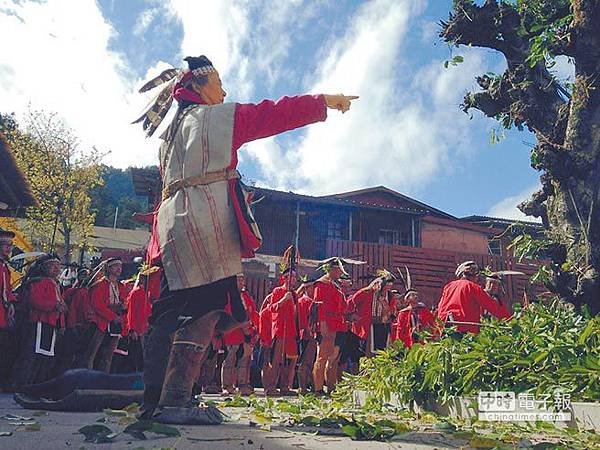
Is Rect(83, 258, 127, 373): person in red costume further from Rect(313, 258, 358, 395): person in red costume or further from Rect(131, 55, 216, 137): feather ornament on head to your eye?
Rect(131, 55, 216, 137): feather ornament on head

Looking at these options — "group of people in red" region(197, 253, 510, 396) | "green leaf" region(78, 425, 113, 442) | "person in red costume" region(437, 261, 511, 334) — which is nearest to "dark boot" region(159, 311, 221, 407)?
"green leaf" region(78, 425, 113, 442)

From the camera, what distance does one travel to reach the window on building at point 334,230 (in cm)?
2241

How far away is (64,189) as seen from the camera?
28594 millimetres

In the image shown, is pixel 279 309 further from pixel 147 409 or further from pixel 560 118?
pixel 147 409

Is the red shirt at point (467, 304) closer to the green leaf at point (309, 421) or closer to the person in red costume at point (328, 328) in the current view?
the person in red costume at point (328, 328)

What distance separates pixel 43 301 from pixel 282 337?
11.9ft

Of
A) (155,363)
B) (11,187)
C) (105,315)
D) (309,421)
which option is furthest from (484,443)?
(11,187)

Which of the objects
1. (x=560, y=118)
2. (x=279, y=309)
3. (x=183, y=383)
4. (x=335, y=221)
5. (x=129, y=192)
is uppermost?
(x=129, y=192)

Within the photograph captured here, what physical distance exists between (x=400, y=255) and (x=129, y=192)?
4349 centimetres

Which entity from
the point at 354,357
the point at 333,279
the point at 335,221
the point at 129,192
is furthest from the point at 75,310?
the point at 129,192

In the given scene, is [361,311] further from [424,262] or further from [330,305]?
[424,262]

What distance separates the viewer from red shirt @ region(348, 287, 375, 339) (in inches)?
380

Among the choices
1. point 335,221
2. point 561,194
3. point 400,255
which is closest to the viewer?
point 561,194

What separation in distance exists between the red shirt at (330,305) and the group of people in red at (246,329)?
16mm
